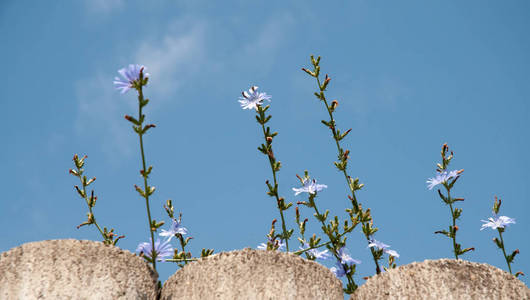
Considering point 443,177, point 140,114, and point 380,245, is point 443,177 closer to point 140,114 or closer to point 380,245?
point 380,245

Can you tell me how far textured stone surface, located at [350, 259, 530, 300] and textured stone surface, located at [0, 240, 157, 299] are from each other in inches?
Answer: 38.5

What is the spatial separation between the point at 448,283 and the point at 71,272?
4.82 feet

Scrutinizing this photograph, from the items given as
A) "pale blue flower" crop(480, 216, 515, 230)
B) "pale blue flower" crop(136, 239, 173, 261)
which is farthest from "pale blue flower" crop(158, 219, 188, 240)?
"pale blue flower" crop(480, 216, 515, 230)

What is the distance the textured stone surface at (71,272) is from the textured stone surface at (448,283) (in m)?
0.98

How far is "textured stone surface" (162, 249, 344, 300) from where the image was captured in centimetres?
221

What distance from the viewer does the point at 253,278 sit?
222 cm

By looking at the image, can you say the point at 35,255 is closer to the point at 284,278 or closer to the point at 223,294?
the point at 223,294

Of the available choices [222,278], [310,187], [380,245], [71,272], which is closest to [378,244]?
[380,245]

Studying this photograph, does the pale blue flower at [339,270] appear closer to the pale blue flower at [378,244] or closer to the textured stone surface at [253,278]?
the pale blue flower at [378,244]

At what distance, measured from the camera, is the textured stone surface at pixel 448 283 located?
2207 millimetres

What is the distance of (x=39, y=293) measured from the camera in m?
2.14

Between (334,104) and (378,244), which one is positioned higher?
(334,104)

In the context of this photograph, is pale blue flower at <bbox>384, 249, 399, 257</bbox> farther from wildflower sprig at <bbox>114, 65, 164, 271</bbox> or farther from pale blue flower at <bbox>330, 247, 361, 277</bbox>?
wildflower sprig at <bbox>114, 65, 164, 271</bbox>

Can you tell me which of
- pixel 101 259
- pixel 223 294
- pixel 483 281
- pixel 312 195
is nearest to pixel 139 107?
pixel 101 259
